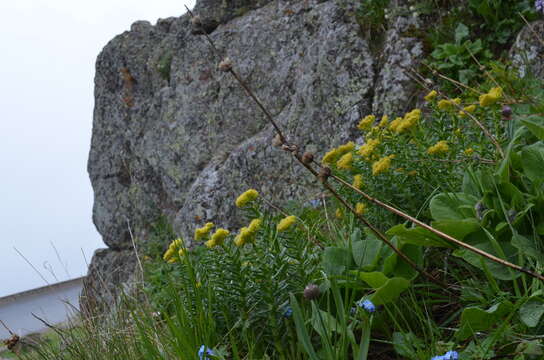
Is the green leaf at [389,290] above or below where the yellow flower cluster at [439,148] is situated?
below

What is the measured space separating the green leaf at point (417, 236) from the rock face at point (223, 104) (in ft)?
6.42

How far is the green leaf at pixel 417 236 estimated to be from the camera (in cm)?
149

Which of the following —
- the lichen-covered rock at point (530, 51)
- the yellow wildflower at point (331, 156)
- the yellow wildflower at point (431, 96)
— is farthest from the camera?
the lichen-covered rock at point (530, 51)

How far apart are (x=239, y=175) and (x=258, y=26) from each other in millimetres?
1922

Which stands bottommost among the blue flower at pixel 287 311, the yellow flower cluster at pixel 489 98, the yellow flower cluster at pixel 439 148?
the blue flower at pixel 287 311

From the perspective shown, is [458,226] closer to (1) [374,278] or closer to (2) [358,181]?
(1) [374,278]

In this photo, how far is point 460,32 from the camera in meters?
3.94

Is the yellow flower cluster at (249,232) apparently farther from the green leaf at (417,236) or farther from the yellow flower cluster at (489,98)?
the yellow flower cluster at (489,98)

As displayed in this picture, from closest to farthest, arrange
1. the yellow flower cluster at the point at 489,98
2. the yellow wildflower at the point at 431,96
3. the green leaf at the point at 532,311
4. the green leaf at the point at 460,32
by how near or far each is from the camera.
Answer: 1. the green leaf at the point at 532,311
2. the yellow flower cluster at the point at 489,98
3. the yellow wildflower at the point at 431,96
4. the green leaf at the point at 460,32

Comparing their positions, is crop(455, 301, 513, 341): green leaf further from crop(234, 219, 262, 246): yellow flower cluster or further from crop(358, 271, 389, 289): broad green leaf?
crop(234, 219, 262, 246): yellow flower cluster

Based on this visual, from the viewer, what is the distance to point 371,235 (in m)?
1.67

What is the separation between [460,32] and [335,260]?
2.97 m

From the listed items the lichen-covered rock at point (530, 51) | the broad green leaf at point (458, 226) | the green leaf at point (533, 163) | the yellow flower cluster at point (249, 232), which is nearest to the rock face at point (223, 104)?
the lichen-covered rock at point (530, 51)

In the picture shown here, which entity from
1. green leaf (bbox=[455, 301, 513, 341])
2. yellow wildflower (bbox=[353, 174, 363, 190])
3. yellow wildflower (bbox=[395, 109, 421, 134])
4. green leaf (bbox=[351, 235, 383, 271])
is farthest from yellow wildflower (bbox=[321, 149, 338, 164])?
green leaf (bbox=[455, 301, 513, 341])
